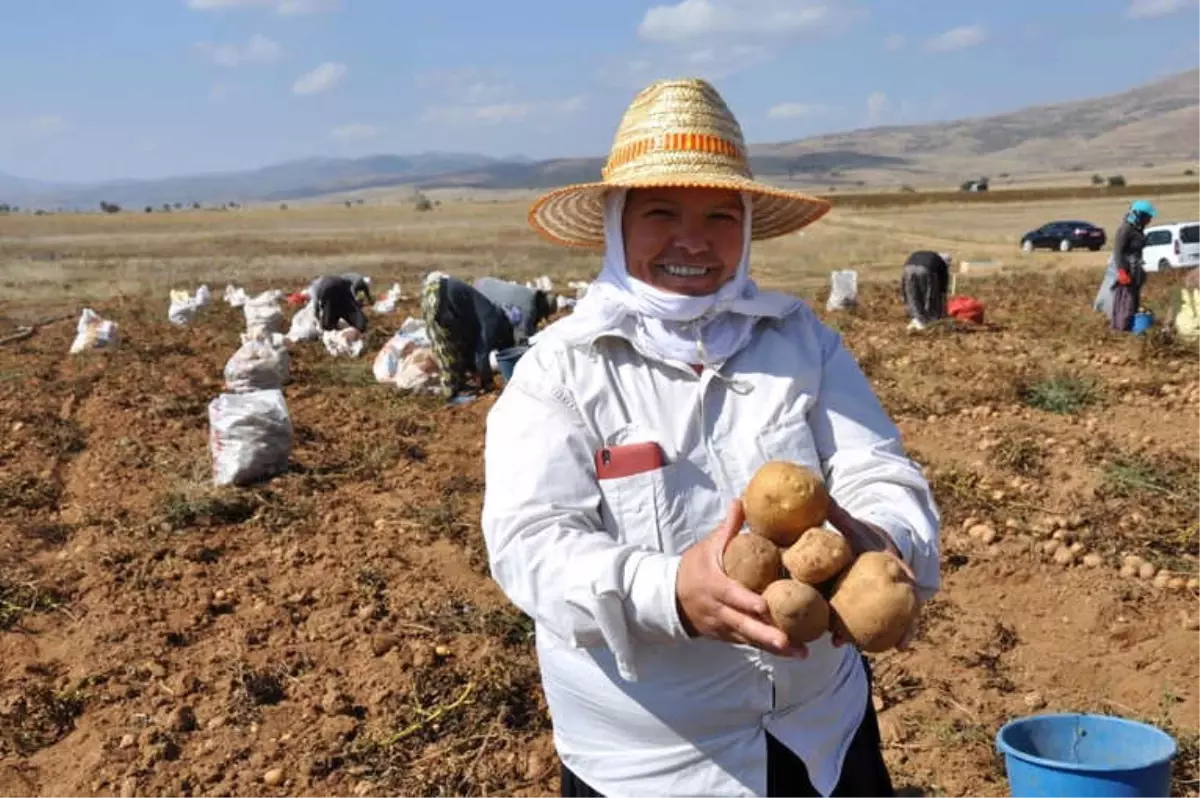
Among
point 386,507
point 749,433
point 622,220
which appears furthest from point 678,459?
point 386,507

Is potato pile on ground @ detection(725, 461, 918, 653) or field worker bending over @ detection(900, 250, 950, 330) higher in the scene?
potato pile on ground @ detection(725, 461, 918, 653)

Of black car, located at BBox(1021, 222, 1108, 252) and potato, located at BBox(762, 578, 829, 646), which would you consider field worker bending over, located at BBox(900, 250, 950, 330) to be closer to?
potato, located at BBox(762, 578, 829, 646)

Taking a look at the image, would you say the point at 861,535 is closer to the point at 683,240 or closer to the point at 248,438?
the point at 683,240

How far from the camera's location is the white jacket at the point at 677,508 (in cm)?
150

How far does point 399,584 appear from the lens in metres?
4.55

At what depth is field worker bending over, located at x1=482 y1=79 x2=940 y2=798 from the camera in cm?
149

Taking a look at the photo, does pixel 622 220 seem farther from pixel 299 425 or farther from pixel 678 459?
pixel 299 425

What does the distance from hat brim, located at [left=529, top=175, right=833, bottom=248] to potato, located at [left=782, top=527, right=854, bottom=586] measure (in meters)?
0.57

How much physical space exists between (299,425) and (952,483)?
13.4 feet

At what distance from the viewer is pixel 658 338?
161 centimetres

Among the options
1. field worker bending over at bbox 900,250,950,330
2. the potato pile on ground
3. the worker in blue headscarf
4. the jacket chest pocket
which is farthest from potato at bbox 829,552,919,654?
field worker bending over at bbox 900,250,950,330

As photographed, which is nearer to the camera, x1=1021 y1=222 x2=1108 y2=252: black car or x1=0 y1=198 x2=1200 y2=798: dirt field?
x1=0 y1=198 x2=1200 y2=798: dirt field

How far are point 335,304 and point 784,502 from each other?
9.55 metres

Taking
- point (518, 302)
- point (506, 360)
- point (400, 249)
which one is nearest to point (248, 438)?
point (506, 360)
